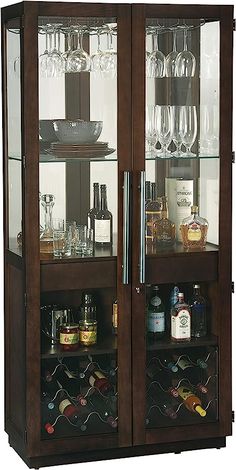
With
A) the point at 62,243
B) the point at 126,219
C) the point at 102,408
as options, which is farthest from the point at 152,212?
the point at 102,408

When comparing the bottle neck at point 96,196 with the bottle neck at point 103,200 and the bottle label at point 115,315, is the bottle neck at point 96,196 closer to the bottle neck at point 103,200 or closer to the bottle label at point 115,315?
the bottle neck at point 103,200

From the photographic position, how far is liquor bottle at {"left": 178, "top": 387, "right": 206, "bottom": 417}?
6.13 meters

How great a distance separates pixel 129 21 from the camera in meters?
5.79

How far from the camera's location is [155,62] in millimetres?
5934

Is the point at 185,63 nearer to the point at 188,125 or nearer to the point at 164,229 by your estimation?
the point at 188,125

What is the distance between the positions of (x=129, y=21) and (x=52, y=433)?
2.01 metres

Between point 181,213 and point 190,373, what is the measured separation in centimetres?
81

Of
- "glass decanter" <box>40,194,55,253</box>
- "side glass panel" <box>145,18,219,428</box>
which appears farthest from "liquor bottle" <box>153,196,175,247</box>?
"glass decanter" <box>40,194,55,253</box>

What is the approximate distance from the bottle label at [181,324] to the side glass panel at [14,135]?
854 millimetres

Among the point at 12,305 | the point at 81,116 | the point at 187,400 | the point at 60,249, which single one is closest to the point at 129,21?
the point at 81,116

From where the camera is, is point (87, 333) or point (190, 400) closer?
point (87, 333)

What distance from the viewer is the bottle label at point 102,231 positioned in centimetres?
592

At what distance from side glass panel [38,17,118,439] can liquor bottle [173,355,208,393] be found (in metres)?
0.37

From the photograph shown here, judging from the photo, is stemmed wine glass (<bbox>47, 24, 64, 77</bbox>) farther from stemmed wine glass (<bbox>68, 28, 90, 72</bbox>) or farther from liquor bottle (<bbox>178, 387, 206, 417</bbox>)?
liquor bottle (<bbox>178, 387, 206, 417</bbox>)
